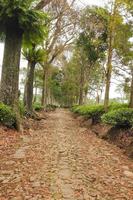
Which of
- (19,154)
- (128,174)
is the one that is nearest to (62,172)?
(128,174)

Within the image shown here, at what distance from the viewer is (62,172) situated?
6672mm

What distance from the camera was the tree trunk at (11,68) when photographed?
14062 mm

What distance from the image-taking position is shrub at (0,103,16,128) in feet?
40.4

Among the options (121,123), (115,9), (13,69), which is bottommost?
(121,123)

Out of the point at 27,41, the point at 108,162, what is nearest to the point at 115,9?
the point at 27,41

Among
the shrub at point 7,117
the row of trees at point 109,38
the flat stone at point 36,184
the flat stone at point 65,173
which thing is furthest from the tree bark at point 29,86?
the flat stone at point 36,184

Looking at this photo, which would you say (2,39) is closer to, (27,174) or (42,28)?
(42,28)

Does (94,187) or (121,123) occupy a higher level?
(121,123)

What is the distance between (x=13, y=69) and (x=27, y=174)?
8.32 m

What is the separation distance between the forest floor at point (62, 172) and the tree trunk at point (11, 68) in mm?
3858

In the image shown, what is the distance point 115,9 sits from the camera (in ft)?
64.2

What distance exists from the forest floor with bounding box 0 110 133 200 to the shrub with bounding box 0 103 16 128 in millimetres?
1965

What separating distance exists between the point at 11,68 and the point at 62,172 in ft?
27.0

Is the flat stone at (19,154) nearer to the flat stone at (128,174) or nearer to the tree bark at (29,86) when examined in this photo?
the flat stone at (128,174)
